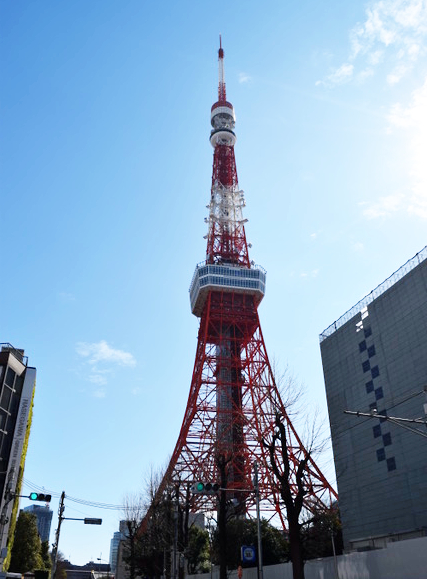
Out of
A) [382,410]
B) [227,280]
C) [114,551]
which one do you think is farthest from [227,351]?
[114,551]

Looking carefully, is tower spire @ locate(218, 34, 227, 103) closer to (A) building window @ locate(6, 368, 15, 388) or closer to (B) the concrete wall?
(A) building window @ locate(6, 368, 15, 388)

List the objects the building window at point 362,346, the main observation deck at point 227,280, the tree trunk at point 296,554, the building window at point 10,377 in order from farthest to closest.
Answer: the main observation deck at point 227,280
the building window at point 362,346
the building window at point 10,377
the tree trunk at point 296,554

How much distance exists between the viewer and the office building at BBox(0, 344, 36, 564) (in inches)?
1192

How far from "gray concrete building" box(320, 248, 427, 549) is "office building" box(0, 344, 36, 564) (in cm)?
2067

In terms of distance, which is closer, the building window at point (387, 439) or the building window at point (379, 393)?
the building window at point (387, 439)

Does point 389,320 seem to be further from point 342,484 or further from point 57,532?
point 57,532

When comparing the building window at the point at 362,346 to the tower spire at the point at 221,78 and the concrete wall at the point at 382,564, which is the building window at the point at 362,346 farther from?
the tower spire at the point at 221,78

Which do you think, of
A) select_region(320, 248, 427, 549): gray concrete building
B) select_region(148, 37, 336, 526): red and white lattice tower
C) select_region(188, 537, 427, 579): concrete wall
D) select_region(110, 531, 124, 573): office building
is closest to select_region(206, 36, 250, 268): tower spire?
select_region(148, 37, 336, 526): red and white lattice tower

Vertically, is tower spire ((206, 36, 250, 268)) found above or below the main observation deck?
above

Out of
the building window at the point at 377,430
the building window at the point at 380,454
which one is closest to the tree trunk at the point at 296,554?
the building window at the point at 380,454

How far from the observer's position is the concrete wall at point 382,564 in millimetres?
16422

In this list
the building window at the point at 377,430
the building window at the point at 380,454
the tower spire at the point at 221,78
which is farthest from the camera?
the tower spire at the point at 221,78

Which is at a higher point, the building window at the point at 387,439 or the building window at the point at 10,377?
the building window at the point at 10,377

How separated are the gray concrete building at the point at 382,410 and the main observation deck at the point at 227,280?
22887mm
